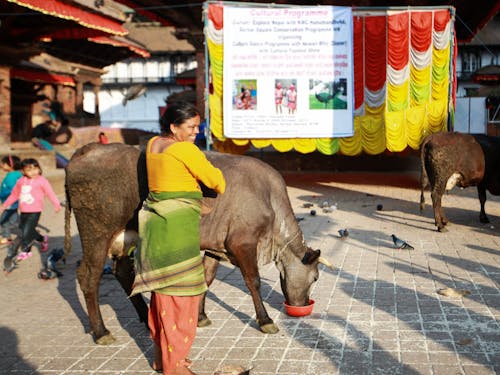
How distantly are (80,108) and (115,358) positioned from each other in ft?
92.6

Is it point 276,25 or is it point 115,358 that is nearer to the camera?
point 115,358

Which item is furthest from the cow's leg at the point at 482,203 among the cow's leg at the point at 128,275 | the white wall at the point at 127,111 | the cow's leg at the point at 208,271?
the white wall at the point at 127,111

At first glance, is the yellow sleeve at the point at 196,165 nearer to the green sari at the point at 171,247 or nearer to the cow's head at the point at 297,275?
the green sari at the point at 171,247

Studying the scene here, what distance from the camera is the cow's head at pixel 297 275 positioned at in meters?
5.22

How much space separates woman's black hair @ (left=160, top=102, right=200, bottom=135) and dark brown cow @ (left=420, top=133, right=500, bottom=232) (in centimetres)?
739

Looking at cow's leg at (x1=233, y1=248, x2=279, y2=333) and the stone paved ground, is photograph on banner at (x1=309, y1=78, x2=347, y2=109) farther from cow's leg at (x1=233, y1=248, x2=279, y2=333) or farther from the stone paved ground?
cow's leg at (x1=233, y1=248, x2=279, y2=333)

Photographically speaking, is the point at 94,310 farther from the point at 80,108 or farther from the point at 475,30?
the point at 80,108

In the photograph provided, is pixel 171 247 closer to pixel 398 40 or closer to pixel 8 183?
pixel 8 183

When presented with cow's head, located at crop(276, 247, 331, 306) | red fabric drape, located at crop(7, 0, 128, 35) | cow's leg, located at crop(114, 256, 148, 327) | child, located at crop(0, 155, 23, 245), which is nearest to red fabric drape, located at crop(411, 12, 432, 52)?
red fabric drape, located at crop(7, 0, 128, 35)

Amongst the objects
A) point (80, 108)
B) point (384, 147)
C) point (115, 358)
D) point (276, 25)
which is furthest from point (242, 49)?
point (80, 108)

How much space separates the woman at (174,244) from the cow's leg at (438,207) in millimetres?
6947

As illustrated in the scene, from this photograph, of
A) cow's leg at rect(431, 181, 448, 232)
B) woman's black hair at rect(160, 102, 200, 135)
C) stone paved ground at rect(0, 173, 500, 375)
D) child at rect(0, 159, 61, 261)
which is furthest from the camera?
cow's leg at rect(431, 181, 448, 232)

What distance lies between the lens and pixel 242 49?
14.9 metres

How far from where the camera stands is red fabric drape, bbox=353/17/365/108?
1485cm
